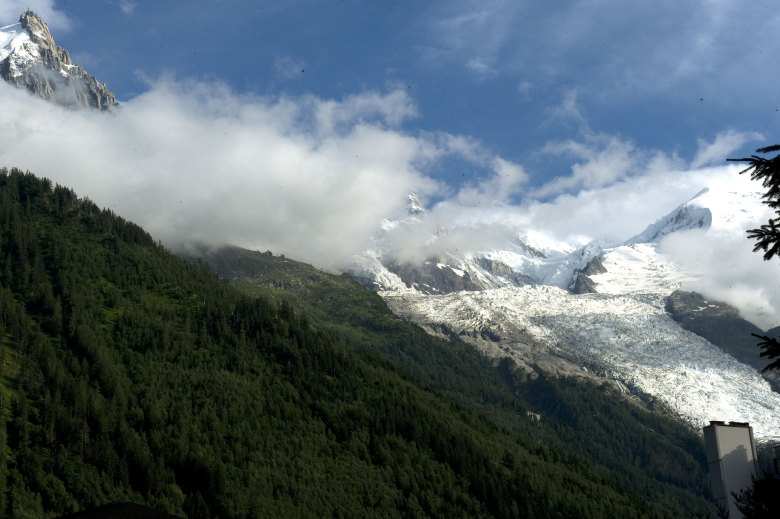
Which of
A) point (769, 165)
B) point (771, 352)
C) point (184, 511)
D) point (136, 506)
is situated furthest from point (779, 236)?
point (184, 511)

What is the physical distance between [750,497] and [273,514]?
18669 centimetres

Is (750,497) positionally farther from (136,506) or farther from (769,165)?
(136,506)

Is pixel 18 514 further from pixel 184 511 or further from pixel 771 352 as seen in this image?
pixel 771 352

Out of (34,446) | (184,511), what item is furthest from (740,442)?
(34,446)

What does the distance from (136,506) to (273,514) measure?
185 metres

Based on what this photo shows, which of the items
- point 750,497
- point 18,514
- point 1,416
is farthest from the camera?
point 1,416

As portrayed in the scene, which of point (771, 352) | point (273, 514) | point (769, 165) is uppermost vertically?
point (769, 165)

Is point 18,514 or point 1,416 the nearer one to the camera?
point 18,514

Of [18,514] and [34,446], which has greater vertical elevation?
[34,446]

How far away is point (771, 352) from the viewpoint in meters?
20.3

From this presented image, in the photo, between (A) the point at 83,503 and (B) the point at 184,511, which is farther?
(B) the point at 184,511

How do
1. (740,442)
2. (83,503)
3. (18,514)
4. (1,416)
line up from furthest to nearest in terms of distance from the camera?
(1,416)
(83,503)
(18,514)
(740,442)

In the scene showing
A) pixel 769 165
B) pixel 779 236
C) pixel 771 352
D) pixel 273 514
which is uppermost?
pixel 769 165

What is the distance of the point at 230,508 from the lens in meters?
199
